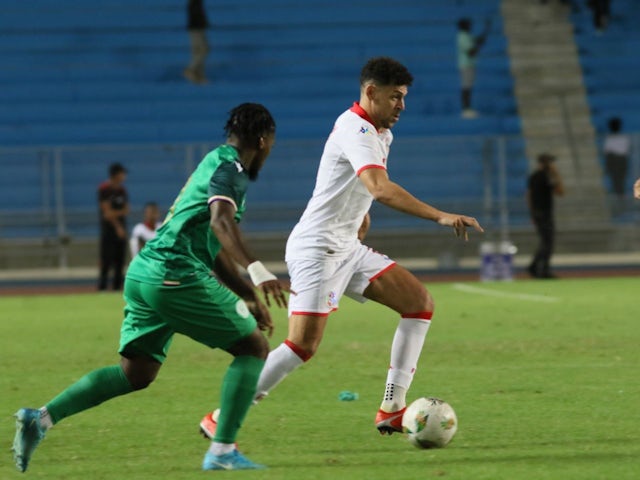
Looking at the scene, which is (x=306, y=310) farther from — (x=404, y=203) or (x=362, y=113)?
(x=362, y=113)

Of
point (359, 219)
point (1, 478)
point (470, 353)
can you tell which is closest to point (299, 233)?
point (359, 219)

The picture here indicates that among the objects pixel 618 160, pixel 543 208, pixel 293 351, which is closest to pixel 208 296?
pixel 293 351

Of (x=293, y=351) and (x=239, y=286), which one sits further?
(x=293, y=351)

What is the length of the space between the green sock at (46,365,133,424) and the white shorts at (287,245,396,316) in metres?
1.30

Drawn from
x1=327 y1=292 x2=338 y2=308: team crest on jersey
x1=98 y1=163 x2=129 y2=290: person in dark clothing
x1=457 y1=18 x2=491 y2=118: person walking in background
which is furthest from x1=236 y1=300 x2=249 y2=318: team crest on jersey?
x1=457 y1=18 x2=491 y2=118: person walking in background

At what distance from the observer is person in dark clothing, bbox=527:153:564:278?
2320 cm

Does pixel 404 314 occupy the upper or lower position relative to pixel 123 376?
upper

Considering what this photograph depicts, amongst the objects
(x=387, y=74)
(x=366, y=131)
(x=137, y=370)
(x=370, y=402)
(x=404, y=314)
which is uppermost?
(x=387, y=74)

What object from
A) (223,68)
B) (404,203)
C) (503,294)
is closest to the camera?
(404,203)

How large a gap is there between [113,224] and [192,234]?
50.4 ft

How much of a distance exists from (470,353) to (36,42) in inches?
833

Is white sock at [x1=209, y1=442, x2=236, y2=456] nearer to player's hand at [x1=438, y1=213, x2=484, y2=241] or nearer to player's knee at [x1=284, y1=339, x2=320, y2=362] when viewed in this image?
player's knee at [x1=284, y1=339, x2=320, y2=362]

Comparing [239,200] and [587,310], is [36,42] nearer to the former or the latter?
[587,310]

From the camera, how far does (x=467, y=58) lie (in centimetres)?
2902
